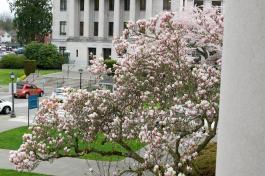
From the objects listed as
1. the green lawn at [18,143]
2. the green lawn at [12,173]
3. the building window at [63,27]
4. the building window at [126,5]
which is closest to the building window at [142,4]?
the building window at [126,5]

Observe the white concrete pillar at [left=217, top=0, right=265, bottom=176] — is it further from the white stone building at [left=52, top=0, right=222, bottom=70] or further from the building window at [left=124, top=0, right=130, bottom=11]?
the building window at [left=124, top=0, right=130, bottom=11]

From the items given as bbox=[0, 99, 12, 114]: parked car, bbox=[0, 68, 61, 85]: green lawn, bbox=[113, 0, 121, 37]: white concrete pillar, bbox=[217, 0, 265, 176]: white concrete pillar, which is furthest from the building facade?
bbox=[217, 0, 265, 176]: white concrete pillar

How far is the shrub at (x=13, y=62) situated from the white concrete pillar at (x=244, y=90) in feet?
213

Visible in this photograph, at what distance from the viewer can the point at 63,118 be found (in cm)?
1113

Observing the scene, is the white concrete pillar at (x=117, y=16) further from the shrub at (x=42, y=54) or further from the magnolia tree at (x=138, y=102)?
the magnolia tree at (x=138, y=102)

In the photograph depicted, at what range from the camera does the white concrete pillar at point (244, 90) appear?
3893 mm

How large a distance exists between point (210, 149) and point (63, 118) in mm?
6846

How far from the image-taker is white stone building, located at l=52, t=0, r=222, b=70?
71250 millimetres

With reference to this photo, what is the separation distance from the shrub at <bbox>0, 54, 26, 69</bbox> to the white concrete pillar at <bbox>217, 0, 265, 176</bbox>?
64931mm

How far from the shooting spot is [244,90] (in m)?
4.00

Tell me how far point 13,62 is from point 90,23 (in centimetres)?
1321

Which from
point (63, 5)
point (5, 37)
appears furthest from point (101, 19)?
point (5, 37)

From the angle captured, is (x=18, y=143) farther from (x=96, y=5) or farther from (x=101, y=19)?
(x=96, y=5)

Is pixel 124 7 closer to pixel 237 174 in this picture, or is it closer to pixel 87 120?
pixel 87 120
